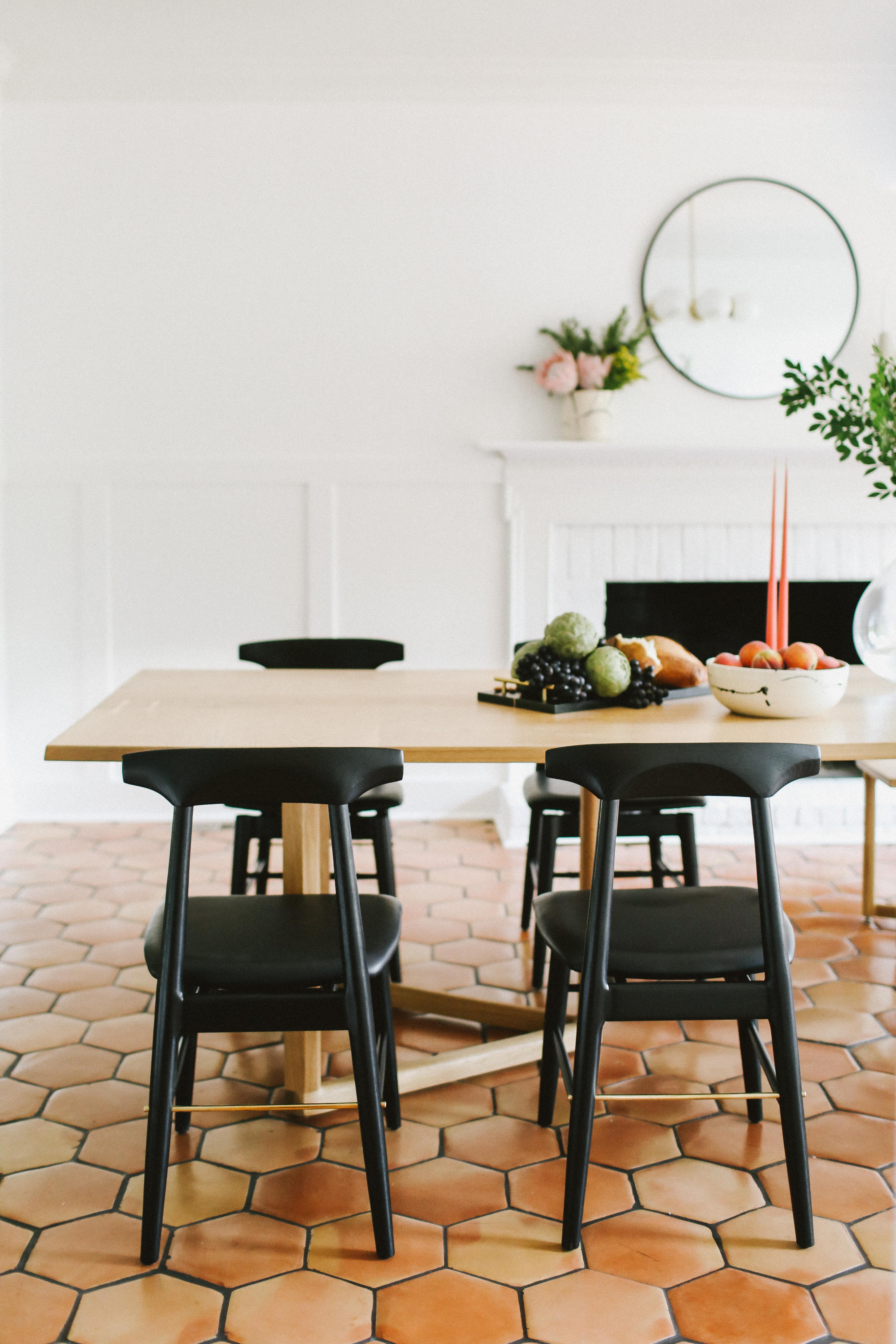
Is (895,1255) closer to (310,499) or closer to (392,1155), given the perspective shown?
(392,1155)

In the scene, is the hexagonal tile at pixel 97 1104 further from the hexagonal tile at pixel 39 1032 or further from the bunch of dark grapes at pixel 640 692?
the bunch of dark grapes at pixel 640 692

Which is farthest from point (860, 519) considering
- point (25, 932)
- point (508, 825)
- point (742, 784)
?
point (25, 932)

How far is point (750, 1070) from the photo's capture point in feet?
6.42

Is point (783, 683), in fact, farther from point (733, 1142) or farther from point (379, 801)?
point (379, 801)

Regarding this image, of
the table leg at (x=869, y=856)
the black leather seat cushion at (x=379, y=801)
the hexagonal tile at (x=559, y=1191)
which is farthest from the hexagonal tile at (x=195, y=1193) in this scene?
the table leg at (x=869, y=856)

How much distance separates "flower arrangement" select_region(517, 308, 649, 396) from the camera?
151 inches

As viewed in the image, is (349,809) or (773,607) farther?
(349,809)

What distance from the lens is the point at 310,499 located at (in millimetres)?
4047

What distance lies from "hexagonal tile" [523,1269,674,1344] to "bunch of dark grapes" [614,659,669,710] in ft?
3.17

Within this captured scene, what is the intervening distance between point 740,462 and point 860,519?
0.51 meters

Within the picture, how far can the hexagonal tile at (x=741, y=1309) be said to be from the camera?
1.42 m

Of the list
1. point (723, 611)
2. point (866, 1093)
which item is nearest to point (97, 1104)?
point (866, 1093)

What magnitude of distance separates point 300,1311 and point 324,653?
163 centimetres

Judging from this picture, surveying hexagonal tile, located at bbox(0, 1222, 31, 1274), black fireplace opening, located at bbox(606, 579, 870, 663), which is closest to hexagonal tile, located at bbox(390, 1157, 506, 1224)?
hexagonal tile, located at bbox(0, 1222, 31, 1274)
